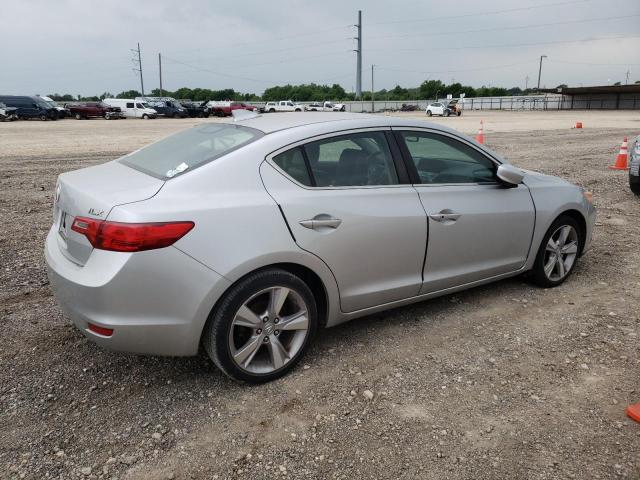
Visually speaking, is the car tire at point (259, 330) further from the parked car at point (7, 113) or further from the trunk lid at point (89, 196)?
the parked car at point (7, 113)

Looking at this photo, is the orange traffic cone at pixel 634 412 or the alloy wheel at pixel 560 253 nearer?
the orange traffic cone at pixel 634 412

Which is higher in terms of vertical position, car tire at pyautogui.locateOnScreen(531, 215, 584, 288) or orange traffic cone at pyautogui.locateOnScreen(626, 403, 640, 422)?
car tire at pyautogui.locateOnScreen(531, 215, 584, 288)

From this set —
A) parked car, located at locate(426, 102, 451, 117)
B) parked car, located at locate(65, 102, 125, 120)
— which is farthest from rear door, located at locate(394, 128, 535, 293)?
parked car, located at locate(426, 102, 451, 117)

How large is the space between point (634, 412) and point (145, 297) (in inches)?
106

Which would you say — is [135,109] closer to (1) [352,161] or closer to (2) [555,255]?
(2) [555,255]

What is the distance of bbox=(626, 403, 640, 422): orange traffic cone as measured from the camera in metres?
2.84

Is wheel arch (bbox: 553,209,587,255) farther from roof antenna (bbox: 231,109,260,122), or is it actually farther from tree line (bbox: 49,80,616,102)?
tree line (bbox: 49,80,616,102)

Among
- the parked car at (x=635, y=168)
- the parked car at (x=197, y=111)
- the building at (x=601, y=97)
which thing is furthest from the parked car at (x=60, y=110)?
the building at (x=601, y=97)

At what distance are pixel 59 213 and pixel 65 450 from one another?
1.39 meters

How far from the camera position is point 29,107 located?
3719cm

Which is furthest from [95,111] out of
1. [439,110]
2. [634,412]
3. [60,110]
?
[634,412]

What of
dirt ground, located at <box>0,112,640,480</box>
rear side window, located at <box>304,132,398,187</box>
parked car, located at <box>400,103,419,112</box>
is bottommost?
dirt ground, located at <box>0,112,640,480</box>

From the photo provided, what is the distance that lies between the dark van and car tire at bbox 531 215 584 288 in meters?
40.3

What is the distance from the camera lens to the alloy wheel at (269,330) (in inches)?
117
